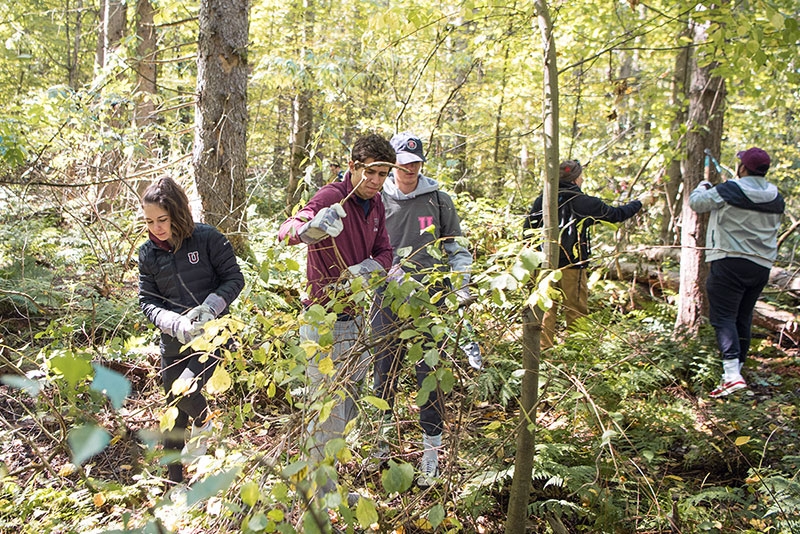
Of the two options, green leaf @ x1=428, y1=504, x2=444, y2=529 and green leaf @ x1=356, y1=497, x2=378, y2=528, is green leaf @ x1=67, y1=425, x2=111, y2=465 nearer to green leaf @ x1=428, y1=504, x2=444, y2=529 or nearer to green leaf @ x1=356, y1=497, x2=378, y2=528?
green leaf @ x1=356, y1=497, x2=378, y2=528

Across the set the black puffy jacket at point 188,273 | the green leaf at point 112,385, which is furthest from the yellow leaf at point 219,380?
the black puffy jacket at point 188,273

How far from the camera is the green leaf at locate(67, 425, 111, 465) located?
65cm

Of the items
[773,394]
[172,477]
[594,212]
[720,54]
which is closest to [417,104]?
[594,212]

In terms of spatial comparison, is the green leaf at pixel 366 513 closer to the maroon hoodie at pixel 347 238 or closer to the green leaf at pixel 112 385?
the green leaf at pixel 112 385

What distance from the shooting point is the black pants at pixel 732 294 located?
15.6 ft

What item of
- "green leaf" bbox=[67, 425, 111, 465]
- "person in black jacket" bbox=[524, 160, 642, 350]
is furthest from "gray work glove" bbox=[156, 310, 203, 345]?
"person in black jacket" bbox=[524, 160, 642, 350]

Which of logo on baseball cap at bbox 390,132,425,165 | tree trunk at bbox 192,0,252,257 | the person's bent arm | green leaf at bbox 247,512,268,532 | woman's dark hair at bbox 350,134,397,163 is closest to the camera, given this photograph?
green leaf at bbox 247,512,268,532

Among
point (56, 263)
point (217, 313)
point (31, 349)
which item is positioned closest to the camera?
point (217, 313)

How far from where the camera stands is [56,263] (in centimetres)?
679

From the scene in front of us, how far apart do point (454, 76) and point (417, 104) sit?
14.8 ft

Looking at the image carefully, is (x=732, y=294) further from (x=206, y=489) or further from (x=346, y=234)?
(x=206, y=489)

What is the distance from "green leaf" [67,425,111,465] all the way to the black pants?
17.4 feet

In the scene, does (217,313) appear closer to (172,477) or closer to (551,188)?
(172,477)

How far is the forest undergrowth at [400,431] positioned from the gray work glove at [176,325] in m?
0.19
